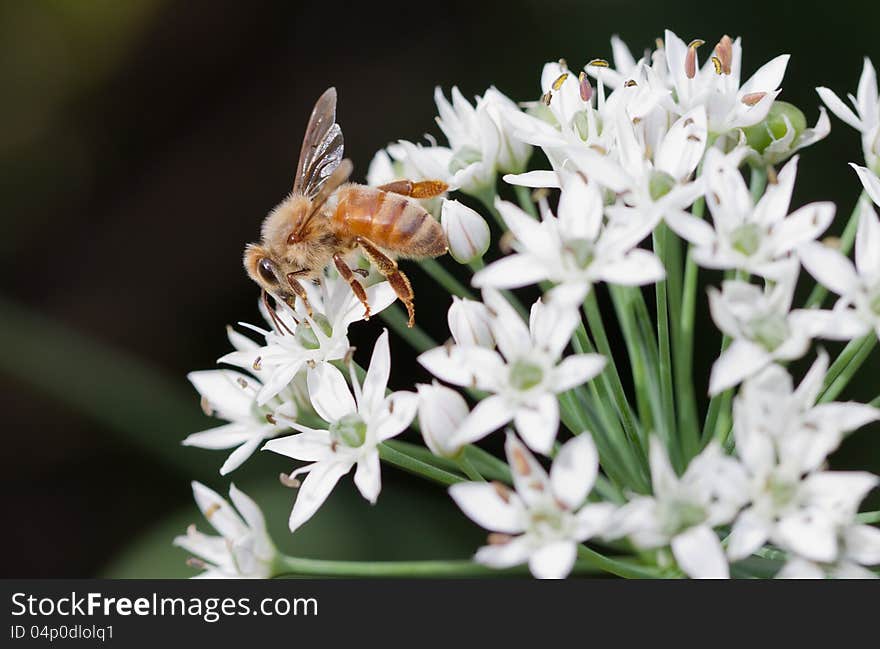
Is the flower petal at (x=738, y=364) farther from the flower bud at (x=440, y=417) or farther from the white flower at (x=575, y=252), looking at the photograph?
the flower bud at (x=440, y=417)

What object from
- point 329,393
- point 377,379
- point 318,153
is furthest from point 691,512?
point 318,153

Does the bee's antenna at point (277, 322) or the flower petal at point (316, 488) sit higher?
the bee's antenna at point (277, 322)

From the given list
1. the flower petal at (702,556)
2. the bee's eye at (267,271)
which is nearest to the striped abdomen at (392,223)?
the bee's eye at (267,271)

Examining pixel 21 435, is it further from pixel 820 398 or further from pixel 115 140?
pixel 820 398

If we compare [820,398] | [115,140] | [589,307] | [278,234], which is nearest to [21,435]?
[115,140]

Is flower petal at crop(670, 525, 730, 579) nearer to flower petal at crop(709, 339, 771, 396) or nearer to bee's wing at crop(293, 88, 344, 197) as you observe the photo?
flower petal at crop(709, 339, 771, 396)

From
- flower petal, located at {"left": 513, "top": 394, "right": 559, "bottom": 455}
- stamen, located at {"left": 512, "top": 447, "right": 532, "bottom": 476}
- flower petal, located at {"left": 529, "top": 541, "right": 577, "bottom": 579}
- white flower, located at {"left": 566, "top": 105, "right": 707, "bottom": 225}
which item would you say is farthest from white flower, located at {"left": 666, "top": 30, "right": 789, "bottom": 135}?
flower petal, located at {"left": 529, "top": 541, "right": 577, "bottom": 579}

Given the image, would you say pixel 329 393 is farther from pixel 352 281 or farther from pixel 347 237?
pixel 347 237
